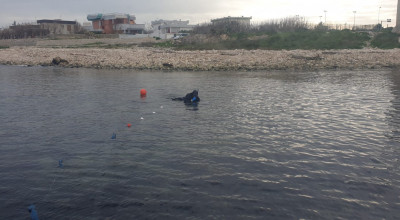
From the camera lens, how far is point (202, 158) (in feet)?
32.4

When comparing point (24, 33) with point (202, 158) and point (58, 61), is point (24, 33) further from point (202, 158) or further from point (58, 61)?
point (202, 158)

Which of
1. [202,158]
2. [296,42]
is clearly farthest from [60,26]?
[202,158]

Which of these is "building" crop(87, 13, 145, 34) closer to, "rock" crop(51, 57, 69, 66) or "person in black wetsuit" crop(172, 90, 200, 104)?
"rock" crop(51, 57, 69, 66)

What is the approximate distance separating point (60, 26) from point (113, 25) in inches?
717

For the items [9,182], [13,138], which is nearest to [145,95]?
[13,138]

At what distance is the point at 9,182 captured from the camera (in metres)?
8.41

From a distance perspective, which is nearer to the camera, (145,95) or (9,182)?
(9,182)

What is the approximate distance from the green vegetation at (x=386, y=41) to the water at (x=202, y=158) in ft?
125

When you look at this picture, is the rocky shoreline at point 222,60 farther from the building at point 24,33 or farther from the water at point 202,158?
the building at point 24,33

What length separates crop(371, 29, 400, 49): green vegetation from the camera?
51.2m

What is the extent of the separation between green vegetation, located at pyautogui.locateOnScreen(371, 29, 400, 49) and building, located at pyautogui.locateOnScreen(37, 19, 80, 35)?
251 ft

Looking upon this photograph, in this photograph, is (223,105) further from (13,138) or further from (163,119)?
(13,138)

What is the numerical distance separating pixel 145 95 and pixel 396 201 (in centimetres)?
1570

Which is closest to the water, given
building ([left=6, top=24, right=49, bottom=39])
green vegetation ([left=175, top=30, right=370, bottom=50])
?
green vegetation ([left=175, top=30, right=370, bottom=50])
